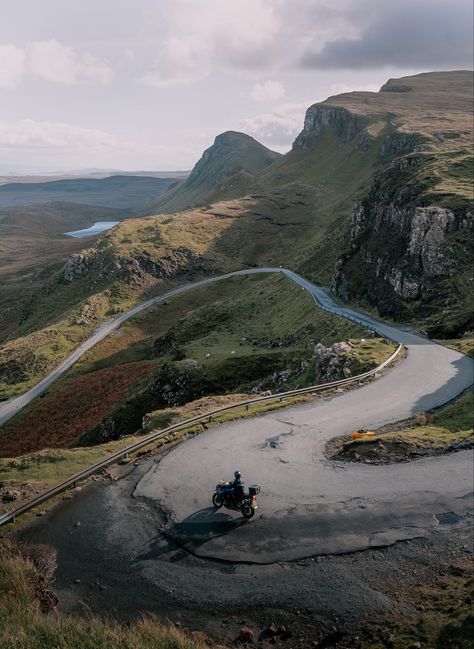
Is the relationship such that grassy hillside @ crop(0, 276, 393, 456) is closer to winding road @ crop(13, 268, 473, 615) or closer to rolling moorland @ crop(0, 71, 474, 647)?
rolling moorland @ crop(0, 71, 474, 647)

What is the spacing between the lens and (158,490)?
1997 centimetres

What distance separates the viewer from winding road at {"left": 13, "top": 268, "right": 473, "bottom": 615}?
14.5m

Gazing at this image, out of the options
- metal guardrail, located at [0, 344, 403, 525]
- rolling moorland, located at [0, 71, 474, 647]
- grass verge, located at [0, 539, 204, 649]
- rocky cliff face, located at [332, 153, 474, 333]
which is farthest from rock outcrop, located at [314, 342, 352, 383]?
grass verge, located at [0, 539, 204, 649]

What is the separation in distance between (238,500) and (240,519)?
688mm

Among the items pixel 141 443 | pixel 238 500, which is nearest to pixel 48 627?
pixel 238 500

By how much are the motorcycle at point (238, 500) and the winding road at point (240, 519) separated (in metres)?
0.35

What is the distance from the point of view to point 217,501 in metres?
18.4

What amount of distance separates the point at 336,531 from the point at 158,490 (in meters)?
7.66

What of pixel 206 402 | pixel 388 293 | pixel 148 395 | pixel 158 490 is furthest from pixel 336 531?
pixel 388 293

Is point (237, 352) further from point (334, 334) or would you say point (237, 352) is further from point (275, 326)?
point (275, 326)

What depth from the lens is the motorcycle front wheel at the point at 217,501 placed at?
18356mm

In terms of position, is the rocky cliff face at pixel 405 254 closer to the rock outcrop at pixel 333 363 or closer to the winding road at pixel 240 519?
the rock outcrop at pixel 333 363

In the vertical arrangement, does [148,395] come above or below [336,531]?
below

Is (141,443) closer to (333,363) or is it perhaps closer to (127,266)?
(333,363)
